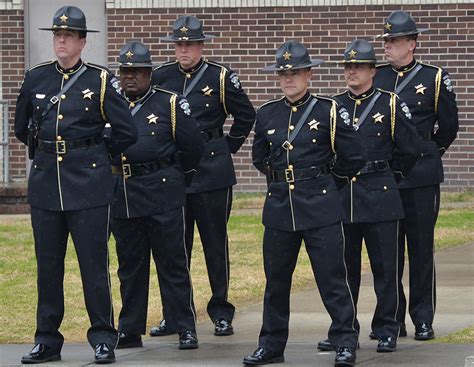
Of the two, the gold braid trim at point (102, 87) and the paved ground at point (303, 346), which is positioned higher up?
the gold braid trim at point (102, 87)

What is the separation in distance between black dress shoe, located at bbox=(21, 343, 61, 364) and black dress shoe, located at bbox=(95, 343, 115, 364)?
12.2 inches

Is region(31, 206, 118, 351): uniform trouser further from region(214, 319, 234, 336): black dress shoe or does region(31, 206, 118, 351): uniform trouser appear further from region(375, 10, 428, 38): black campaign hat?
region(375, 10, 428, 38): black campaign hat

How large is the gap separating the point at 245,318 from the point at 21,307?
6.15 feet

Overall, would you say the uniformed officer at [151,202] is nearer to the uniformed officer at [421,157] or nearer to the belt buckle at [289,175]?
the belt buckle at [289,175]

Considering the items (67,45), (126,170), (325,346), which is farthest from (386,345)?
(67,45)

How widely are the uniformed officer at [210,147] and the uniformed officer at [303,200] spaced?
139cm

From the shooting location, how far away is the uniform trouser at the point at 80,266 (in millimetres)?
9602

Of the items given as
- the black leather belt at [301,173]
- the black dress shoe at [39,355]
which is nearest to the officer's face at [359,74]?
the black leather belt at [301,173]

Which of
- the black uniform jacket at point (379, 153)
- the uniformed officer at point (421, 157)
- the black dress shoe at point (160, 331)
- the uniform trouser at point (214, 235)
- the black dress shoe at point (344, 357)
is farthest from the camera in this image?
the uniform trouser at point (214, 235)

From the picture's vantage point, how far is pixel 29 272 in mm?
14078

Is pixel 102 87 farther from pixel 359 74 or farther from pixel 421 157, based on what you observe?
pixel 421 157

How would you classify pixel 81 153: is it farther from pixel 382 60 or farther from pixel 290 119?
pixel 382 60

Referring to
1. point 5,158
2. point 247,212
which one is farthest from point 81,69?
point 5,158

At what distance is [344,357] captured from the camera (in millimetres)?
9281
